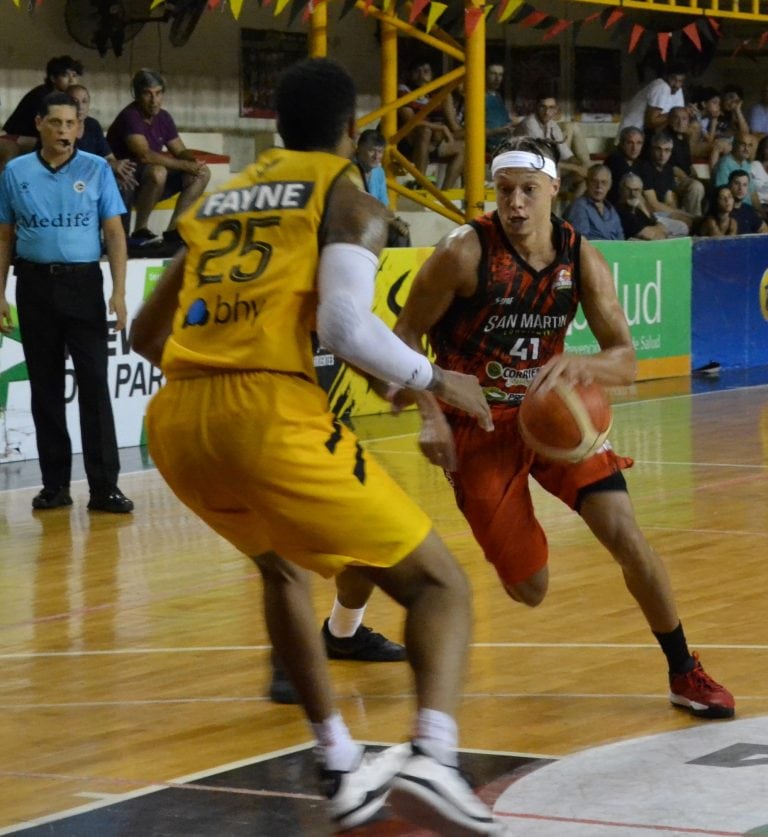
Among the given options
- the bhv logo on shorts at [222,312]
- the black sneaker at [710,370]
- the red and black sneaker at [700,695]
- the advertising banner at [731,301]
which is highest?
the bhv logo on shorts at [222,312]

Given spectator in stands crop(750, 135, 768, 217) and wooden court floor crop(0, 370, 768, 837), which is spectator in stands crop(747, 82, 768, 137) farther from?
wooden court floor crop(0, 370, 768, 837)

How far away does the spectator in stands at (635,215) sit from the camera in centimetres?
1712

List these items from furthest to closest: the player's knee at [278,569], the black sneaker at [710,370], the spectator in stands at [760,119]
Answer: the spectator in stands at [760,119] < the black sneaker at [710,370] < the player's knee at [278,569]

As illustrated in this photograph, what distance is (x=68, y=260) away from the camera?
931 centimetres

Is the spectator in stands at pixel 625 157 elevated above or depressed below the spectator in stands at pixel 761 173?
above

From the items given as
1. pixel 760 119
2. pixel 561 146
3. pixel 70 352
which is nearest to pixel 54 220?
pixel 70 352

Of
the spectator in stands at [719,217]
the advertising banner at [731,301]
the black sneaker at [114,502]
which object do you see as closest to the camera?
the black sneaker at [114,502]

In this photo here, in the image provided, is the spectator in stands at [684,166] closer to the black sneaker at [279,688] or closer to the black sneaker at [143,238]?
the black sneaker at [143,238]

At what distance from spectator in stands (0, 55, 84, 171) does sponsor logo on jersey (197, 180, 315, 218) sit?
9.34 m

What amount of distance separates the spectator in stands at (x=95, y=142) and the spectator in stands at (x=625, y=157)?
5.86 m

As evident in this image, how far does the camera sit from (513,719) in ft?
17.3

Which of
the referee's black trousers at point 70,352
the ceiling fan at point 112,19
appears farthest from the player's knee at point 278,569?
the ceiling fan at point 112,19

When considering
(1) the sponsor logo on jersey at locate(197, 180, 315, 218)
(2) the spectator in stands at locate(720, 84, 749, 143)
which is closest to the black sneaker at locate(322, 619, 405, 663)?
(1) the sponsor logo on jersey at locate(197, 180, 315, 218)

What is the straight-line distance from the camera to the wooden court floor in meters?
4.64
